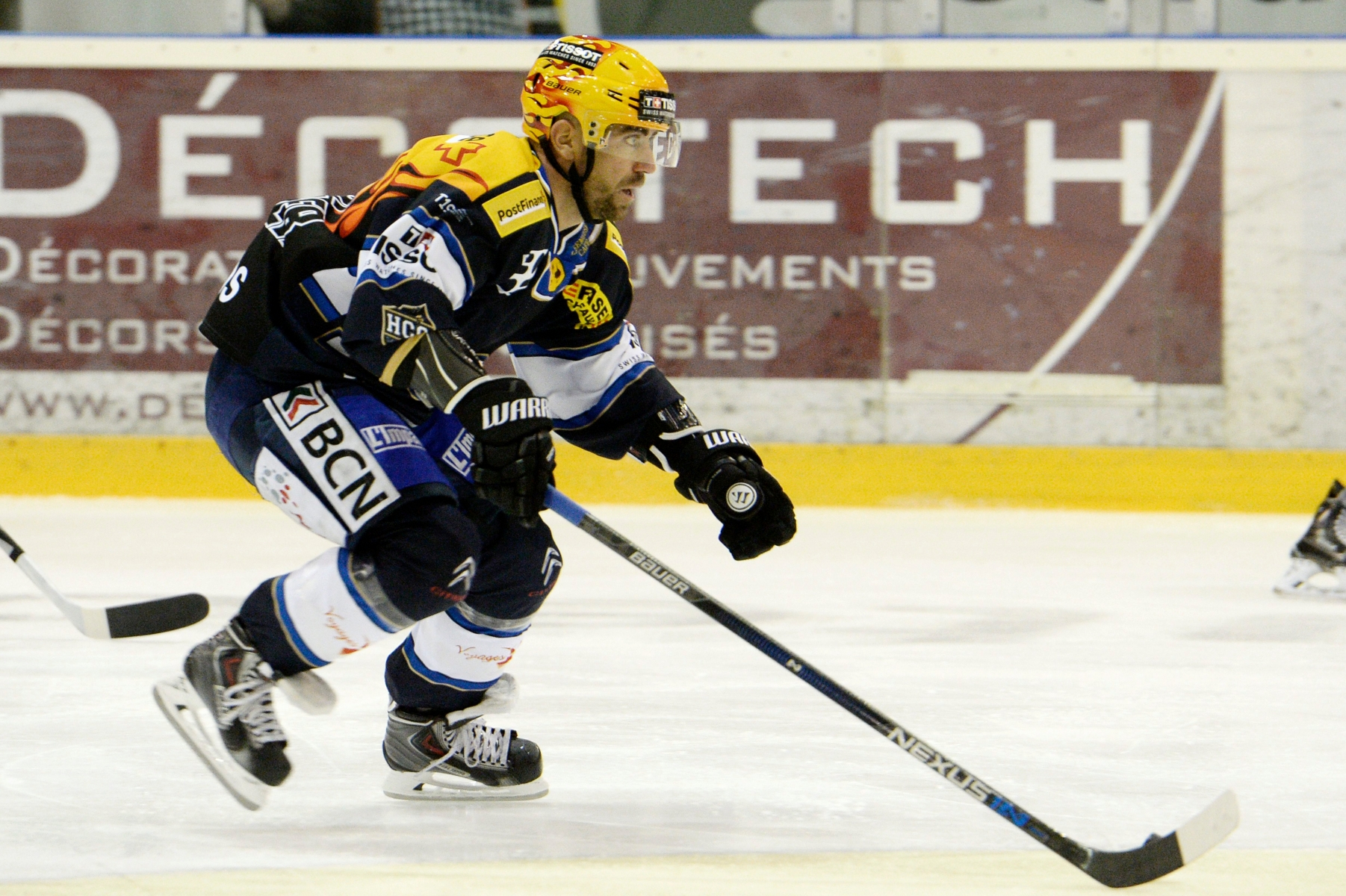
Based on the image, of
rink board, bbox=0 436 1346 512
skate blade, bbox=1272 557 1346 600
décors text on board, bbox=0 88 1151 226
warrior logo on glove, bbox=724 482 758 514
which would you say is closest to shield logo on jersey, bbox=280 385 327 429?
warrior logo on glove, bbox=724 482 758 514

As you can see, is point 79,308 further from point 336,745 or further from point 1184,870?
point 1184,870

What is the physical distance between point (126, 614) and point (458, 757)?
1.64ft

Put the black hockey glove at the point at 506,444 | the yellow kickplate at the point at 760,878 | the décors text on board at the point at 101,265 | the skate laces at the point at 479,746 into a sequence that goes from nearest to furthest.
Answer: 1. the yellow kickplate at the point at 760,878
2. the black hockey glove at the point at 506,444
3. the skate laces at the point at 479,746
4. the décors text on board at the point at 101,265

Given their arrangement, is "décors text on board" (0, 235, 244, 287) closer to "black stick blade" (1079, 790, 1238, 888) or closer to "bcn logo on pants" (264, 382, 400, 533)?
"bcn logo on pants" (264, 382, 400, 533)

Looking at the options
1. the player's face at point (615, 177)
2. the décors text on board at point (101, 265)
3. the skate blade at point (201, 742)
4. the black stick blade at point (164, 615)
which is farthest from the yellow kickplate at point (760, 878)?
the décors text on board at point (101, 265)

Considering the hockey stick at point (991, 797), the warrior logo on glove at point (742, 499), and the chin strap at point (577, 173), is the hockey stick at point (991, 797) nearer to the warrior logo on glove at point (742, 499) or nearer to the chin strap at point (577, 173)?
the warrior logo on glove at point (742, 499)

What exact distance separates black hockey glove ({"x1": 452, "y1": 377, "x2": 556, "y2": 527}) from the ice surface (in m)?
0.41

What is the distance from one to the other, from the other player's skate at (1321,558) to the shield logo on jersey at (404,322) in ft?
9.23

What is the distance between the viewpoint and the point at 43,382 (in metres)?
6.32

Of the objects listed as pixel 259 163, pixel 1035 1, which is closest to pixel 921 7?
pixel 1035 1

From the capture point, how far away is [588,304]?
93.4 inches

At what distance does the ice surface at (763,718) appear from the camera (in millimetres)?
2033

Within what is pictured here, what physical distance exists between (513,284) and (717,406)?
4140 mm

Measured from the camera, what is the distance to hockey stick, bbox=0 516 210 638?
231 centimetres
